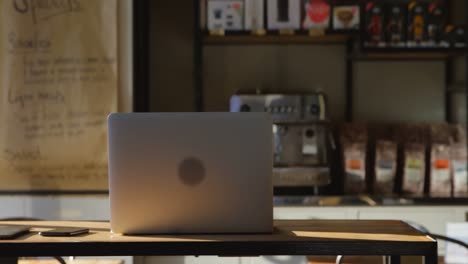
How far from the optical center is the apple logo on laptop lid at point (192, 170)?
1.89m

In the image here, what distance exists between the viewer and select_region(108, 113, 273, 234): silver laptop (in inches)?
74.8

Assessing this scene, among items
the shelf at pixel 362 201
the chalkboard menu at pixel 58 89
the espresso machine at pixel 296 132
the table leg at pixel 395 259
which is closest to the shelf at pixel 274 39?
the espresso machine at pixel 296 132

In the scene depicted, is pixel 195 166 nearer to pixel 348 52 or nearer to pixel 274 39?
pixel 274 39

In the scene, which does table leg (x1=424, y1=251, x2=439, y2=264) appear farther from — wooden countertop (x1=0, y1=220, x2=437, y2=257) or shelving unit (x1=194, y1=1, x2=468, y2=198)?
shelving unit (x1=194, y1=1, x2=468, y2=198)

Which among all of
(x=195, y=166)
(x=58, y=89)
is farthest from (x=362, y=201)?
(x=195, y=166)

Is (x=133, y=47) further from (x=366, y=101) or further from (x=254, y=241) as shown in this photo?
(x=254, y=241)

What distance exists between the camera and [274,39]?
440cm

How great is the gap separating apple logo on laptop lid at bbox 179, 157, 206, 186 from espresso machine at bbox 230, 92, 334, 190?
2.16 m

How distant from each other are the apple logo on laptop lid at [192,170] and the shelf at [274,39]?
2.41m

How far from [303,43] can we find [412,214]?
131cm

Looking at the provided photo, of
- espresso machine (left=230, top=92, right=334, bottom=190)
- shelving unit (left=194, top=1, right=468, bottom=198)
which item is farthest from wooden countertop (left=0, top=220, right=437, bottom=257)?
shelving unit (left=194, top=1, right=468, bottom=198)

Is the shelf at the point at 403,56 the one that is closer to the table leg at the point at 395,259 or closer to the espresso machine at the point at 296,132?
the espresso machine at the point at 296,132

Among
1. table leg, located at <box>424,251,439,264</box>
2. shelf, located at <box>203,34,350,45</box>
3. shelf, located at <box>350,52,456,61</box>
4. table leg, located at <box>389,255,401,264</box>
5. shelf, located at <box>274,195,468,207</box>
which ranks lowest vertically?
shelf, located at <box>274,195,468,207</box>

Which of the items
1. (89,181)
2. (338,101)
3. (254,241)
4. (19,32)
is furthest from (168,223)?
(338,101)
